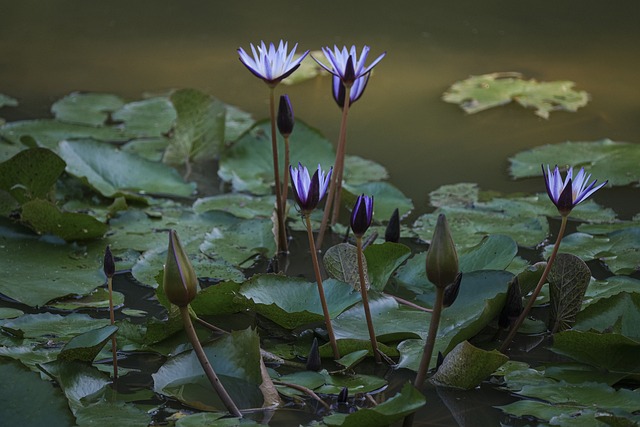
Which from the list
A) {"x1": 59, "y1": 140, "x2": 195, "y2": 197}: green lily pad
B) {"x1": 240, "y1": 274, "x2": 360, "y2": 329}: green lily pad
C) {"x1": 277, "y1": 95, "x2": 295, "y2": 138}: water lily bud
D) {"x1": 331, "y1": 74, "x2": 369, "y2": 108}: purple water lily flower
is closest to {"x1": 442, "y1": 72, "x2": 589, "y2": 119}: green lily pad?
{"x1": 59, "y1": 140, "x2": 195, "y2": 197}: green lily pad

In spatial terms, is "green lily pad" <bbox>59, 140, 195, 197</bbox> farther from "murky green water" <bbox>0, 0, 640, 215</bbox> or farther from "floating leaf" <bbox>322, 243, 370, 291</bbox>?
"floating leaf" <bbox>322, 243, 370, 291</bbox>

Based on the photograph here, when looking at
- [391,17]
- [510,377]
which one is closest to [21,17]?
[391,17]

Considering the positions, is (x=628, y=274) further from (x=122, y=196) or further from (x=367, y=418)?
(x=122, y=196)

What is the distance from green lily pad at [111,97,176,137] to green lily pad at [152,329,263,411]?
57.3 inches

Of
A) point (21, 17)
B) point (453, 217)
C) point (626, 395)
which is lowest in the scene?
point (626, 395)

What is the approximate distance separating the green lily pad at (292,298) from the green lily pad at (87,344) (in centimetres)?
25

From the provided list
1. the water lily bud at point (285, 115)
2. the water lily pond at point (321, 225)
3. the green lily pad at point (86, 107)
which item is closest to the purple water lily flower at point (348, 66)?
the water lily pond at point (321, 225)

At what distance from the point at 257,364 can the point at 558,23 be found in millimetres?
3063

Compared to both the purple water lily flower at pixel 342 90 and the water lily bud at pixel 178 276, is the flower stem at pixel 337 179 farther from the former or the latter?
the water lily bud at pixel 178 276

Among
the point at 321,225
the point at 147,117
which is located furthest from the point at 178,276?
the point at 147,117

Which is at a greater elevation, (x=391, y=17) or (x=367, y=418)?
(x=391, y=17)

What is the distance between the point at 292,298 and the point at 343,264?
0.40ft

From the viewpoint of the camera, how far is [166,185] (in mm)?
2297

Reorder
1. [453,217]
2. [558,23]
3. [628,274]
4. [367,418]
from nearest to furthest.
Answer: [367,418]
[628,274]
[453,217]
[558,23]
